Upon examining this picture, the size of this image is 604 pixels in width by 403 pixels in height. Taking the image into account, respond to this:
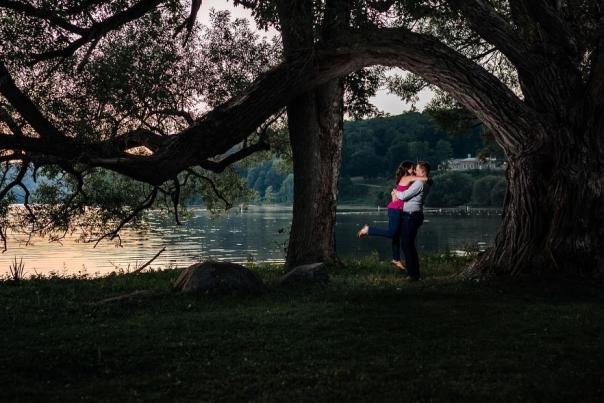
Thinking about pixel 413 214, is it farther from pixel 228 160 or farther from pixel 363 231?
pixel 228 160

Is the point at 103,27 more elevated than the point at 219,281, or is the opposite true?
the point at 103,27

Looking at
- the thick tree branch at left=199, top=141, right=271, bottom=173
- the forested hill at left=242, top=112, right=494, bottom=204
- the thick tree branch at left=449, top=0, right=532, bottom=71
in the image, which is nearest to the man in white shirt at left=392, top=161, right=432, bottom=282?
the thick tree branch at left=449, top=0, right=532, bottom=71

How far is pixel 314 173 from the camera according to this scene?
16969 millimetres

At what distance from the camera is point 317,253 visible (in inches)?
671

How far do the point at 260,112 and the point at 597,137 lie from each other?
6.69 metres

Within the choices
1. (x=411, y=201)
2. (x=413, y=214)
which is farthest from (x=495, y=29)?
(x=413, y=214)

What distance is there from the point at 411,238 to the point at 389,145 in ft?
437

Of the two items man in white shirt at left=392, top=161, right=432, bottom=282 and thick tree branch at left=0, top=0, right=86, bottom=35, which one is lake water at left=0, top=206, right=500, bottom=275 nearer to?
thick tree branch at left=0, top=0, right=86, bottom=35

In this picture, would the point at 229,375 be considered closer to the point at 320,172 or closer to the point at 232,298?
the point at 232,298

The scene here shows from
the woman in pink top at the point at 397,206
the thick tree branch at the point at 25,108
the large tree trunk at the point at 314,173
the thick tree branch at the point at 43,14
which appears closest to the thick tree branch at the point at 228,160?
the large tree trunk at the point at 314,173

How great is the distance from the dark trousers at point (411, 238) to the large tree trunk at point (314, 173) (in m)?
4.12

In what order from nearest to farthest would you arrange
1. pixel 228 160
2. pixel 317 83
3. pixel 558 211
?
pixel 558 211 → pixel 317 83 → pixel 228 160

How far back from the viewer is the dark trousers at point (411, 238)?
1311cm

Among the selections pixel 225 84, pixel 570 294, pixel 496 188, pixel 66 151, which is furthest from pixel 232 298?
pixel 496 188
